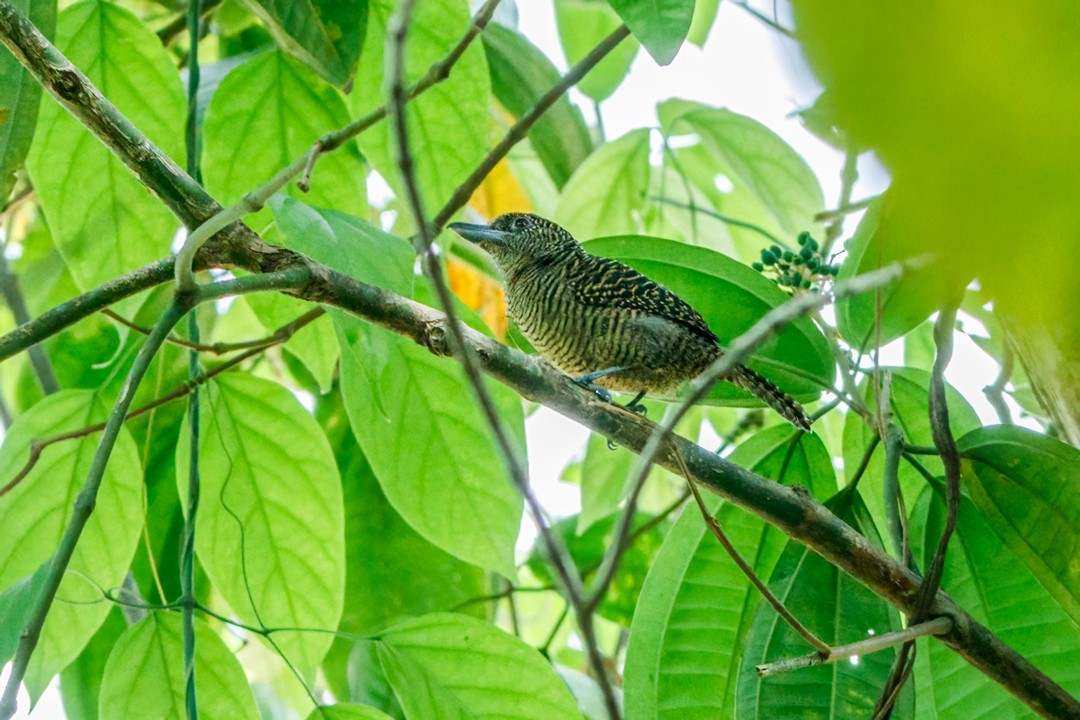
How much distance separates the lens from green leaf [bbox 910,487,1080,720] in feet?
4.84

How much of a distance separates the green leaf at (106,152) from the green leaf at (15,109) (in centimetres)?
21

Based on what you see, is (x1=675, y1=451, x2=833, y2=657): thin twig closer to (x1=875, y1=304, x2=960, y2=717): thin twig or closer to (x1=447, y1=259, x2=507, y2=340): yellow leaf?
(x1=875, y1=304, x2=960, y2=717): thin twig

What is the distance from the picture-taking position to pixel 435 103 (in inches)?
76.6

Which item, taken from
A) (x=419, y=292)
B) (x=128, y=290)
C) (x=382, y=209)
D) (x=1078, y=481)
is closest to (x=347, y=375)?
(x=419, y=292)

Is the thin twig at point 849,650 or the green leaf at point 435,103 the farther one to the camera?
the green leaf at point 435,103

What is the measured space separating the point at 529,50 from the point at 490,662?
1.34m

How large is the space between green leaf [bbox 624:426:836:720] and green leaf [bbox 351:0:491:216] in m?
0.71

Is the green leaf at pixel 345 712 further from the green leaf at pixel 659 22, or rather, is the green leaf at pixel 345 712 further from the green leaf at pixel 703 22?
the green leaf at pixel 703 22

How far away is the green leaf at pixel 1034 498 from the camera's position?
1.42m

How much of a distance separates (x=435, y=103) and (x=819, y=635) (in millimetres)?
1086

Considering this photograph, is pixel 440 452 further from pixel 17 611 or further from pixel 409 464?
pixel 17 611

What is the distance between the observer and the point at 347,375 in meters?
1.60

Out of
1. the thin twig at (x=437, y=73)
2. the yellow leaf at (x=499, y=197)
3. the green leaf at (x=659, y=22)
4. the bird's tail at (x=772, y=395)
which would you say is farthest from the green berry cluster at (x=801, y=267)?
the yellow leaf at (x=499, y=197)

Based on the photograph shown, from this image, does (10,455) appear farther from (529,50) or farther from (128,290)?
(529,50)
